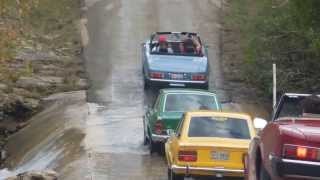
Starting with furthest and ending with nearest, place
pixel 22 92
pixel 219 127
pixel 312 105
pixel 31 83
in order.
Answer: pixel 31 83
pixel 22 92
pixel 219 127
pixel 312 105

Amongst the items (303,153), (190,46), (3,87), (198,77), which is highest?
(303,153)

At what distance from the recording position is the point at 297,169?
279 inches

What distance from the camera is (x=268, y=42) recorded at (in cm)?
2800

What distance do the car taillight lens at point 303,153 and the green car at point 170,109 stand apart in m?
11.4

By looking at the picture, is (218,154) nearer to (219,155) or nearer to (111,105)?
(219,155)

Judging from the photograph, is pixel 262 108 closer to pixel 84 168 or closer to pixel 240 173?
pixel 84 168

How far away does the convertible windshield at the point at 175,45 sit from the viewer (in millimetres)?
28373

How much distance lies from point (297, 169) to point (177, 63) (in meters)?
20.7

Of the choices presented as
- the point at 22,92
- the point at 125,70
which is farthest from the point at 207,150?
the point at 125,70

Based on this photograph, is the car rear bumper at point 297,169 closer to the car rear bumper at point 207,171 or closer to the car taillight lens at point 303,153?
the car taillight lens at point 303,153

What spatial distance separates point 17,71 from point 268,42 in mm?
9284

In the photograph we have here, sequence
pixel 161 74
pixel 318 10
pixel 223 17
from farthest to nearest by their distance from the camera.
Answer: pixel 223 17, pixel 161 74, pixel 318 10

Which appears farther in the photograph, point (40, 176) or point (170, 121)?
point (170, 121)

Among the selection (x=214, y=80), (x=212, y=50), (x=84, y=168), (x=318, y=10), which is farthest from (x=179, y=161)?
(x=212, y=50)
